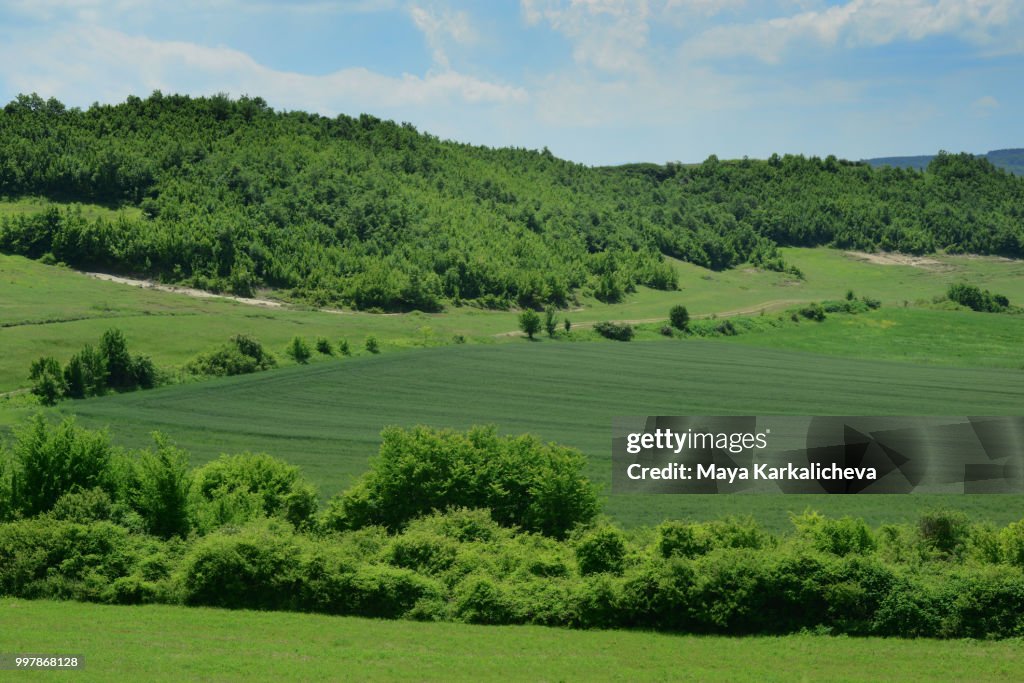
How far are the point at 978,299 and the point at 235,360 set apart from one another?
92.0 m

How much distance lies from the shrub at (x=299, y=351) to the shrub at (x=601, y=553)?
53.4 metres

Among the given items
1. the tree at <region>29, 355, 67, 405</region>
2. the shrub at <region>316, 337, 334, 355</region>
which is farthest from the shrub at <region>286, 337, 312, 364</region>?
the tree at <region>29, 355, 67, 405</region>

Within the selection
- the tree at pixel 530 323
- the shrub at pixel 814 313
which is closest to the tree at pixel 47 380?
the tree at pixel 530 323

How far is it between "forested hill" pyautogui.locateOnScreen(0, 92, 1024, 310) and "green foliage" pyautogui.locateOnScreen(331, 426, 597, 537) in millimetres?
71740

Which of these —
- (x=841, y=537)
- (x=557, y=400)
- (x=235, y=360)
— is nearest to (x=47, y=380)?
(x=235, y=360)

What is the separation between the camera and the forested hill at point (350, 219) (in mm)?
116562

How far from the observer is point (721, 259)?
564 feet

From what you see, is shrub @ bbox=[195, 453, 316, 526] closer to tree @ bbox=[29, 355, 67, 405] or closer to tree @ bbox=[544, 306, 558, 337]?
tree @ bbox=[29, 355, 67, 405]

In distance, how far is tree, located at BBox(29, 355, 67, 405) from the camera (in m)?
70.6

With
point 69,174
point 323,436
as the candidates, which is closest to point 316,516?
point 323,436

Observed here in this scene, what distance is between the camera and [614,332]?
10881cm

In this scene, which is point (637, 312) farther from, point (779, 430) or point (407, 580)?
point (407, 580)

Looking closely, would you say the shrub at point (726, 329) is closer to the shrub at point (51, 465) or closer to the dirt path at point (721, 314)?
the dirt path at point (721, 314)

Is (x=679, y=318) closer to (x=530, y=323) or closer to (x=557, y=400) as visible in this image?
(x=530, y=323)
